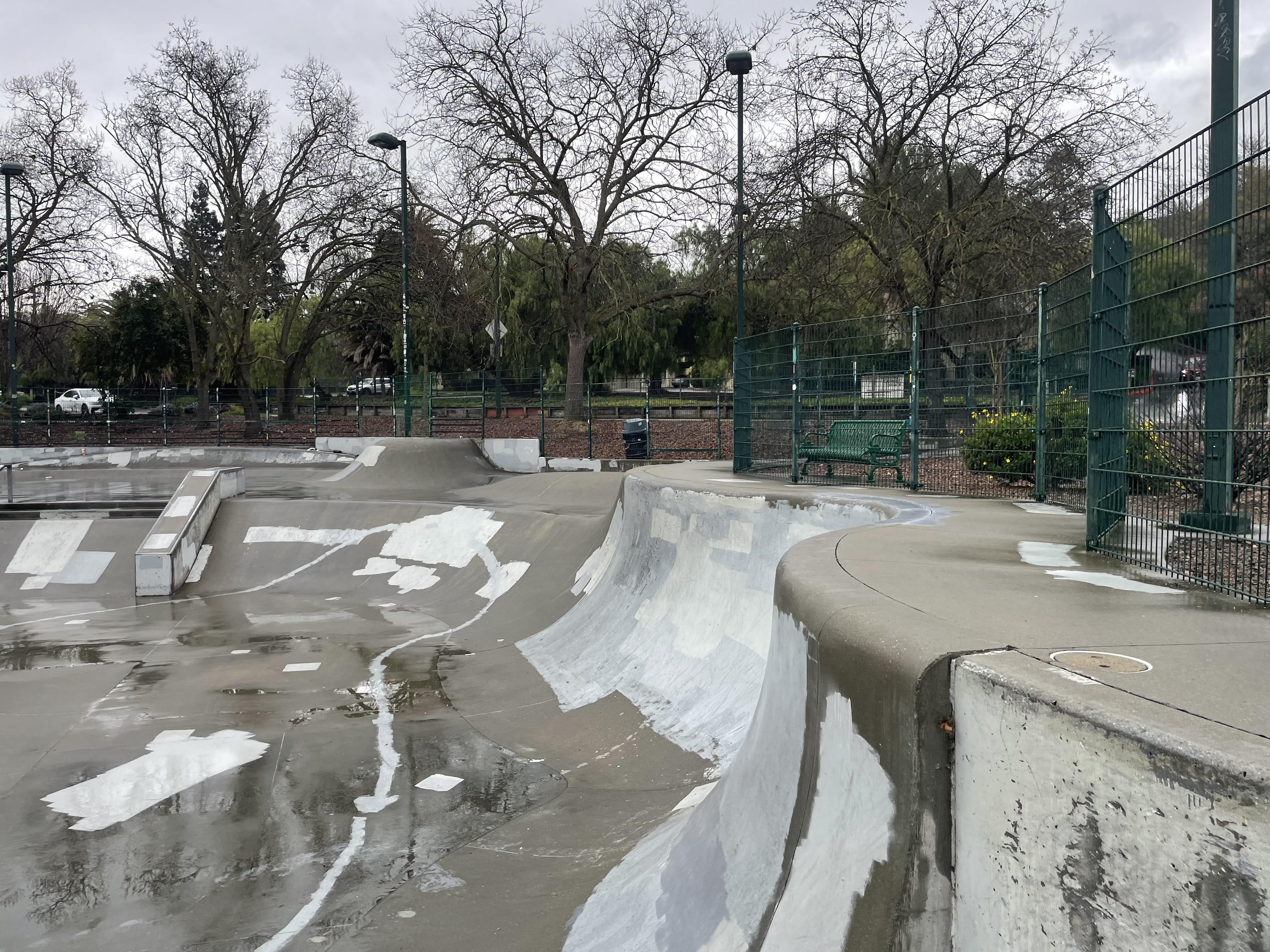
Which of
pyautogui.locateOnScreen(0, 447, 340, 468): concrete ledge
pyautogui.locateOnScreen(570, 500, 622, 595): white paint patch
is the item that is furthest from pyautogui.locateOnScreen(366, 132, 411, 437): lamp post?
pyautogui.locateOnScreen(570, 500, 622, 595): white paint patch

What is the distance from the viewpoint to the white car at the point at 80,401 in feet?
129

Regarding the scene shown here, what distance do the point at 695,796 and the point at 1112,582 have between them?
2.47 meters

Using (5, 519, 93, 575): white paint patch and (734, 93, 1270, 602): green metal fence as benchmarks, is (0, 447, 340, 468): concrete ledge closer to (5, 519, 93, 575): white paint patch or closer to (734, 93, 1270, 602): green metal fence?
(5, 519, 93, 575): white paint patch

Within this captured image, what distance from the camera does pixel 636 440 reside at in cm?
2414

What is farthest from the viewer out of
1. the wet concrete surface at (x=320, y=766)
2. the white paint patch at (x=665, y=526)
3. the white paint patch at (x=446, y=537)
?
the white paint patch at (x=446, y=537)

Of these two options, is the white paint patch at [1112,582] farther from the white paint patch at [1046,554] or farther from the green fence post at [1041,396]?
the green fence post at [1041,396]

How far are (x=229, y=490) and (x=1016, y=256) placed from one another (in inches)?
580

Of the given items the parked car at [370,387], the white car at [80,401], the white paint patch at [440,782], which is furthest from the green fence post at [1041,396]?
the white car at [80,401]

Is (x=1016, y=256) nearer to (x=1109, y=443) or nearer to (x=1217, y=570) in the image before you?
(x=1109, y=443)

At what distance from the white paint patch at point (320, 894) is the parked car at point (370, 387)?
27041 millimetres

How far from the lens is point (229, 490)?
16.2 metres

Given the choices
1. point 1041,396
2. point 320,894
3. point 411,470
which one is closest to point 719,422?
point 411,470

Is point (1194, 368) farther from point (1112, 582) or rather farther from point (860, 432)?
point (860, 432)

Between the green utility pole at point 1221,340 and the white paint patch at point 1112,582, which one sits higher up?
the green utility pole at point 1221,340
